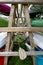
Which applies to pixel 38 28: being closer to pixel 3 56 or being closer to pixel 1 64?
pixel 3 56

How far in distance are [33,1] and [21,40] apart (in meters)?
0.67

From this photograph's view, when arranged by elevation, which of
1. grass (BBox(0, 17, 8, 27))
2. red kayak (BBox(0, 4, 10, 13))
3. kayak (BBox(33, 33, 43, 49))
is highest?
red kayak (BBox(0, 4, 10, 13))

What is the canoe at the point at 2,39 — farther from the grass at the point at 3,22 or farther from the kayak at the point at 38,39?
the kayak at the point at 38,39

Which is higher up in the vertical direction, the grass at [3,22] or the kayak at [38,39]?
the grass at [3,22]

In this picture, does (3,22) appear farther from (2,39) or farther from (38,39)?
(38,39)

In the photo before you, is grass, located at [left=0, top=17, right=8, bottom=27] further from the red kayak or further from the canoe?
the red kayak

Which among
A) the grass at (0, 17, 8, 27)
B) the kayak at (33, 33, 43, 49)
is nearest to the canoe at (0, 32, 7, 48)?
the grass at (0, 17, 8, 27)

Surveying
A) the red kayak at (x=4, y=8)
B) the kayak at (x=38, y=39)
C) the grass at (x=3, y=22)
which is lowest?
the kayak at (x=38, y=39)

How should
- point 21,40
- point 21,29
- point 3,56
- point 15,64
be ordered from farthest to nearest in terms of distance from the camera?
point 21,40 < point 15,64 < point 3,56 < point 21,29

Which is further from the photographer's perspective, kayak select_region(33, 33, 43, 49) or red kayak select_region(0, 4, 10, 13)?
red kayak select_region(0, 4, 10, 13)

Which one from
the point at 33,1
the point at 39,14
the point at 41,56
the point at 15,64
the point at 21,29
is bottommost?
the point at 15,64

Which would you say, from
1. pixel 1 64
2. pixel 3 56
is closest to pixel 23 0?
pixel 3 56

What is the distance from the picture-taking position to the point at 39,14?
1641 mm

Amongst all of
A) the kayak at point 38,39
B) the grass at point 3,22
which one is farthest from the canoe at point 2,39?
the kayak at point 38,39
